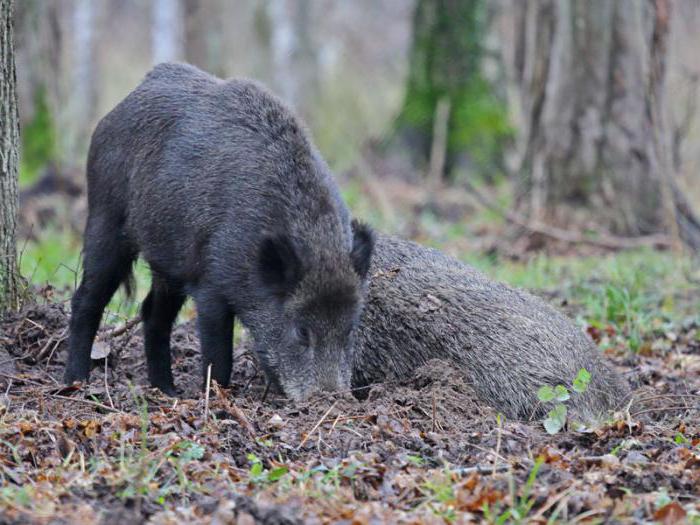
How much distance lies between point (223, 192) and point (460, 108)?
12.3m

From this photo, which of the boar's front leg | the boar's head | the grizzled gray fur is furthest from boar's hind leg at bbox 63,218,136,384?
the grizzled gray fur

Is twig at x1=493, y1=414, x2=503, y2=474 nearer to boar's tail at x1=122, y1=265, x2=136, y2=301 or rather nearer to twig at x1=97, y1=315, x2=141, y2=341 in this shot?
twig at x1=97, y1=315, x2=141, y2=341

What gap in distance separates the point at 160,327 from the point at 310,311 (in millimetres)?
1281

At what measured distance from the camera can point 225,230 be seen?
550 centimetres

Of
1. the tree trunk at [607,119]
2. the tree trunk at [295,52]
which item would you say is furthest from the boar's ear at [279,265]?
the tree trunk at [295,52]

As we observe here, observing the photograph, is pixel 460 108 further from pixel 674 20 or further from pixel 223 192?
pixel 223 192

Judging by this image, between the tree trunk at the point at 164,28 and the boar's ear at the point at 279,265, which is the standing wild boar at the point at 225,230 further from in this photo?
the tree trunk at the point at 164,28

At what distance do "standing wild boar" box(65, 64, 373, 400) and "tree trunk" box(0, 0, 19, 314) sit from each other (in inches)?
19.3

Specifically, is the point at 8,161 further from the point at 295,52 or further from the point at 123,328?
the point at 295,52

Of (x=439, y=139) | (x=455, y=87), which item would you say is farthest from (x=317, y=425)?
(x=455, y=87)

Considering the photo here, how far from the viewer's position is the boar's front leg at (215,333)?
556cm

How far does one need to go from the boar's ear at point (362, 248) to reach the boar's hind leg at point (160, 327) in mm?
1176

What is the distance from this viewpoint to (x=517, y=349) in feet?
19.9

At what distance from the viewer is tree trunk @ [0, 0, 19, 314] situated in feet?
20.0
